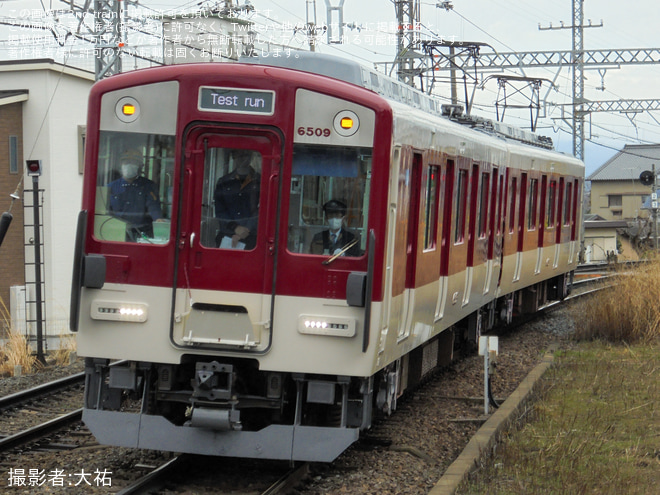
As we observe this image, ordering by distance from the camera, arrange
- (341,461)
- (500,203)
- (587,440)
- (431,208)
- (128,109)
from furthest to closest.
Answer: (500,203) → (431,208) → (587,440) → (341,461) → (128,109)

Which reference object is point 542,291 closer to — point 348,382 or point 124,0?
point 124,0

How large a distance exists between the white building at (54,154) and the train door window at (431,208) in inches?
528

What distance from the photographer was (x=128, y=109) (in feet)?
24.0

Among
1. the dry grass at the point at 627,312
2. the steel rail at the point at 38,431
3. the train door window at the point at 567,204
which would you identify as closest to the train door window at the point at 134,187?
the steel rail at the point at 38,431

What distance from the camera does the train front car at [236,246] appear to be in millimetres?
7141

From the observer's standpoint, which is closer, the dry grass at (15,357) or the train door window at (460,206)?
the train door window at (460,206)

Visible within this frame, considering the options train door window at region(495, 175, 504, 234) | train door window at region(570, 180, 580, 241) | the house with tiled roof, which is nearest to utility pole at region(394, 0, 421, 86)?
train door window at region(570, 180, 580, 241)

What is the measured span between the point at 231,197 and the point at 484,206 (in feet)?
19.6

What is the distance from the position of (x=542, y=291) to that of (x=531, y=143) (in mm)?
3384

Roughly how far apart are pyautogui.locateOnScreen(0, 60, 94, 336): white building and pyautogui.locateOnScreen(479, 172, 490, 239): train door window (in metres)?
11.4

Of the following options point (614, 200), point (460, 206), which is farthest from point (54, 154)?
point (614, 200)

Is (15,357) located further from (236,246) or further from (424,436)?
(236,246)

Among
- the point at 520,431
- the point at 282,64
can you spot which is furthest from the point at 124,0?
the point at 520,431

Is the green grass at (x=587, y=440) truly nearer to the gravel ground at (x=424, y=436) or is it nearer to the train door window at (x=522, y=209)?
the gravel ground at (x=424, y=436)
